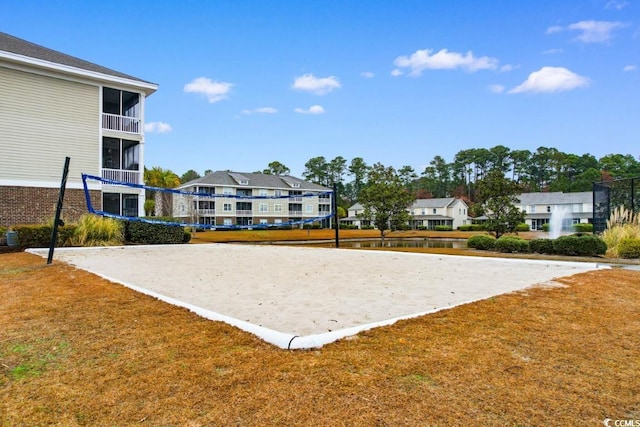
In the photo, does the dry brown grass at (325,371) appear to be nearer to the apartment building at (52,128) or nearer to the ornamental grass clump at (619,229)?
the ornamental grass clump at (619,229)

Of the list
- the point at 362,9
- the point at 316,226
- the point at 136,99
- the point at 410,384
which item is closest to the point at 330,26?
the point at 362,9

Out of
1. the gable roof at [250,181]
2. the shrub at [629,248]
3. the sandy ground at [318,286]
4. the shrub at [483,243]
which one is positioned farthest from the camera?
the gable roof at [250,181]

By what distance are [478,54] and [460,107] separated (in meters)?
7.29

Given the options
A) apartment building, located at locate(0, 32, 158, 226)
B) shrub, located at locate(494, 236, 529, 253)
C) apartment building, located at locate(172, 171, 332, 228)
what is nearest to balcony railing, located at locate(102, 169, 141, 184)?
apartment building, located at locate(0, 32, 158, 226)

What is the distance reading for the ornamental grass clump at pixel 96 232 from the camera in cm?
1364

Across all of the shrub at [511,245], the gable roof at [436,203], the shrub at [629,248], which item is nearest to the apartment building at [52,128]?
the shrub at [511,245]

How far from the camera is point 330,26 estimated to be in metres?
16.5

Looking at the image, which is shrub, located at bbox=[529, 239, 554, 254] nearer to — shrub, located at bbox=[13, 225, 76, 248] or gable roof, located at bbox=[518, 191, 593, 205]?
shrub, located at bbox=[13, 225, 76, 248]

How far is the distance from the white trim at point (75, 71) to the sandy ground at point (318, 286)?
1057 cm

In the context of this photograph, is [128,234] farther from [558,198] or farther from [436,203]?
[558,198]

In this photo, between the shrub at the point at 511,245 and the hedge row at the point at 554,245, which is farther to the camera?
the shrub at the point at 511,245

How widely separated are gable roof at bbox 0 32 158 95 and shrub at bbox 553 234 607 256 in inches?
769

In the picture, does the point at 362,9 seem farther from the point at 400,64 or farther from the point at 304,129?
the point at 304,129

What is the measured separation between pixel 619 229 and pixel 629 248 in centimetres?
143
